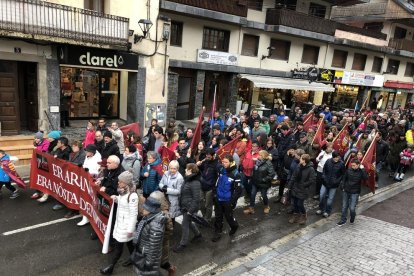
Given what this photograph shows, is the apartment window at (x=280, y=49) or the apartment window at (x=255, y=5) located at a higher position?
the apartment window at (x=255, y=5)

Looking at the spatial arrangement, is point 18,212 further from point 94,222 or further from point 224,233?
point 224,233

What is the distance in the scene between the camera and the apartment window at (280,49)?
71.8 ft

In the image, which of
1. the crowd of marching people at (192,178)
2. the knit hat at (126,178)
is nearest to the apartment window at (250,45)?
the crowd of marching people at (192,178)

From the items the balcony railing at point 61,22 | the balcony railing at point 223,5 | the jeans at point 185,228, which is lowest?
the jeans at point 185,228

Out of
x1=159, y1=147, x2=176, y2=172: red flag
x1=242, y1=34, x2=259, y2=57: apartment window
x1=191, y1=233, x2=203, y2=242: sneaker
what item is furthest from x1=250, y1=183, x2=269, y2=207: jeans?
x1=242, y1=34, x2=259, y2=57: apartment window

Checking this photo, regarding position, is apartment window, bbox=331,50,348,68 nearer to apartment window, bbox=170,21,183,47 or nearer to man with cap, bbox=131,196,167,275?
apartment window, bbox=170,21,183,47

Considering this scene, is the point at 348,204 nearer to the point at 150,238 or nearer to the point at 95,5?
the point at 150,238

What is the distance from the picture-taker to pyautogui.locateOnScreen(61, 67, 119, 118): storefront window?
1411cm

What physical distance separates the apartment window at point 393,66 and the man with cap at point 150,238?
104 feet

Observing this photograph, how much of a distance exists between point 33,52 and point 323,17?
2003 centimetres

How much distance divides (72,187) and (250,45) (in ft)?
54.0

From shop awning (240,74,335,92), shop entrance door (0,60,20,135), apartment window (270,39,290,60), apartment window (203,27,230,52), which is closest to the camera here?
shop entrance door (0,60,20,135)

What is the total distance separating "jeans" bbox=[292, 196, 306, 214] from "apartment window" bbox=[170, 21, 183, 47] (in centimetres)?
1256

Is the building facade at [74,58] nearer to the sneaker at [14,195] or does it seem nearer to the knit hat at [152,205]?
the sneaker at [14,195]
